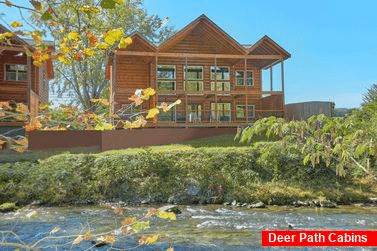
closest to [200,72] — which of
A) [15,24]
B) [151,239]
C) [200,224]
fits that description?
[200,224]

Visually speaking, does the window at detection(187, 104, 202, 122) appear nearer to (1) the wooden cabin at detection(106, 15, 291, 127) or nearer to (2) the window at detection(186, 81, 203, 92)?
(1) the wooden cabin at detection(106, 15, 291, 127)

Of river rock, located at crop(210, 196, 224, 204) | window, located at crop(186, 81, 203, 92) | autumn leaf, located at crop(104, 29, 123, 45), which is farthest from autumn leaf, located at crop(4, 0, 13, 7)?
window, located at crop(186, 81, 203, 92)

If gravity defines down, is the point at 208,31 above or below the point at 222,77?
above

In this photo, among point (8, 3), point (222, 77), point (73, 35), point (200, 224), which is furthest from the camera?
point (222, 77)

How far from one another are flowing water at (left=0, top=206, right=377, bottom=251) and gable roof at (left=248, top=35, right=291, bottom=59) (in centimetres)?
1364

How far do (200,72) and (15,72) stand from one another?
13417 mm

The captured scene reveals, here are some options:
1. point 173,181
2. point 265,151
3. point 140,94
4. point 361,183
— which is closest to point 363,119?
point 265,151

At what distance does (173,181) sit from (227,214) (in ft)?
14.1

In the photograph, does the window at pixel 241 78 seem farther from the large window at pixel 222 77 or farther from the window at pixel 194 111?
the window at pixel 194 111

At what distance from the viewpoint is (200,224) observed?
40.0 feet

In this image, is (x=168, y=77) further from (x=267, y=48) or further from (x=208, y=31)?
(x=267, y=48)

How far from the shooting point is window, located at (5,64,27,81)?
30250 millimetres

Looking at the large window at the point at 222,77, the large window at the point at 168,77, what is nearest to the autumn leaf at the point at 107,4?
the large window at the point at 168,77

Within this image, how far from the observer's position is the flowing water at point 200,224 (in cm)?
→ 977
